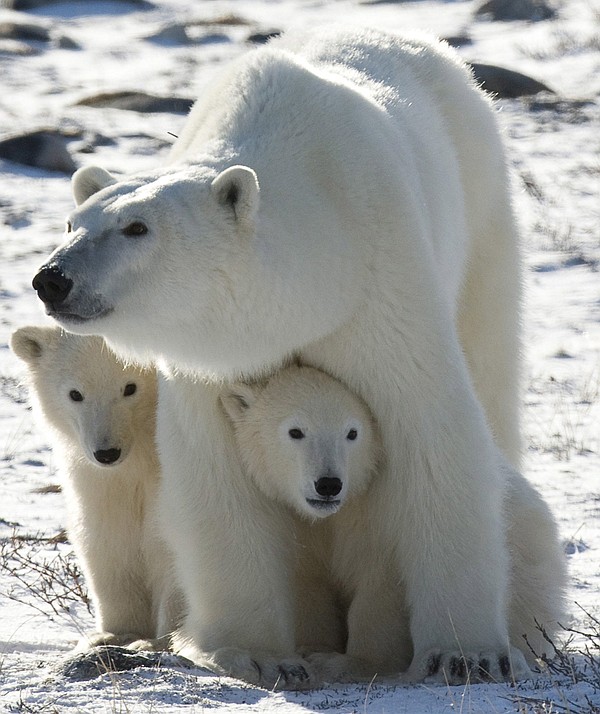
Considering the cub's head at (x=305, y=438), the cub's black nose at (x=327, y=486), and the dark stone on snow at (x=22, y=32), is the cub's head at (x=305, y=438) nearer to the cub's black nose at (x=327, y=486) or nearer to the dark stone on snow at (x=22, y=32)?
the cub's black nose at (x=327, y=486)

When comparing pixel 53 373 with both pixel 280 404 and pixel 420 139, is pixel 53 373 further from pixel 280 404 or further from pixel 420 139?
pixel 420 139

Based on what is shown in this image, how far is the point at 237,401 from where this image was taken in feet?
14.6

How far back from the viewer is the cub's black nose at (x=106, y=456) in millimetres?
4695

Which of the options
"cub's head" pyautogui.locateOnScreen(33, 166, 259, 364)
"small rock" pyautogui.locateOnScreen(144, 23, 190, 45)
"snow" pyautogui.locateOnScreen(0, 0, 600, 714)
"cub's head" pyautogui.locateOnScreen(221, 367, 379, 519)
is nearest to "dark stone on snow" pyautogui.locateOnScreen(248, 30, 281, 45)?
"snow" pyautogui.locateOnScreen(0, 0, 600, 714)

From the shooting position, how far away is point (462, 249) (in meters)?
5.25

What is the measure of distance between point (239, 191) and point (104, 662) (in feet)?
4.62

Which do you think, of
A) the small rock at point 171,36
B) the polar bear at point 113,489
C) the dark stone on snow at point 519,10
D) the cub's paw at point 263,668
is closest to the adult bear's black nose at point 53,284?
the polar bear at point 113,489

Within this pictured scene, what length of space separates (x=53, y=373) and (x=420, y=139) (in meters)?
1.62

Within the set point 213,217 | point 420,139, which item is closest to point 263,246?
point 213,217

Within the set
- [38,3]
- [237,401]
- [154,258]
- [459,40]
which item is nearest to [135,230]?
[154,258]

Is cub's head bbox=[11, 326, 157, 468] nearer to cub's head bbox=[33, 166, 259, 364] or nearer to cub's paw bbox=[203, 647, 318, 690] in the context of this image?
cub's paw bbox=[203, 647, 318, 690]

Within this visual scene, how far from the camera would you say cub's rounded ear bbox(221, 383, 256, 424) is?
4.42m

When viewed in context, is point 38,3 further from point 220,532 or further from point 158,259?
point 158,259

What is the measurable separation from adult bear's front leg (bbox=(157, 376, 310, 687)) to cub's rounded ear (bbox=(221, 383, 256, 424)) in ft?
0.15
